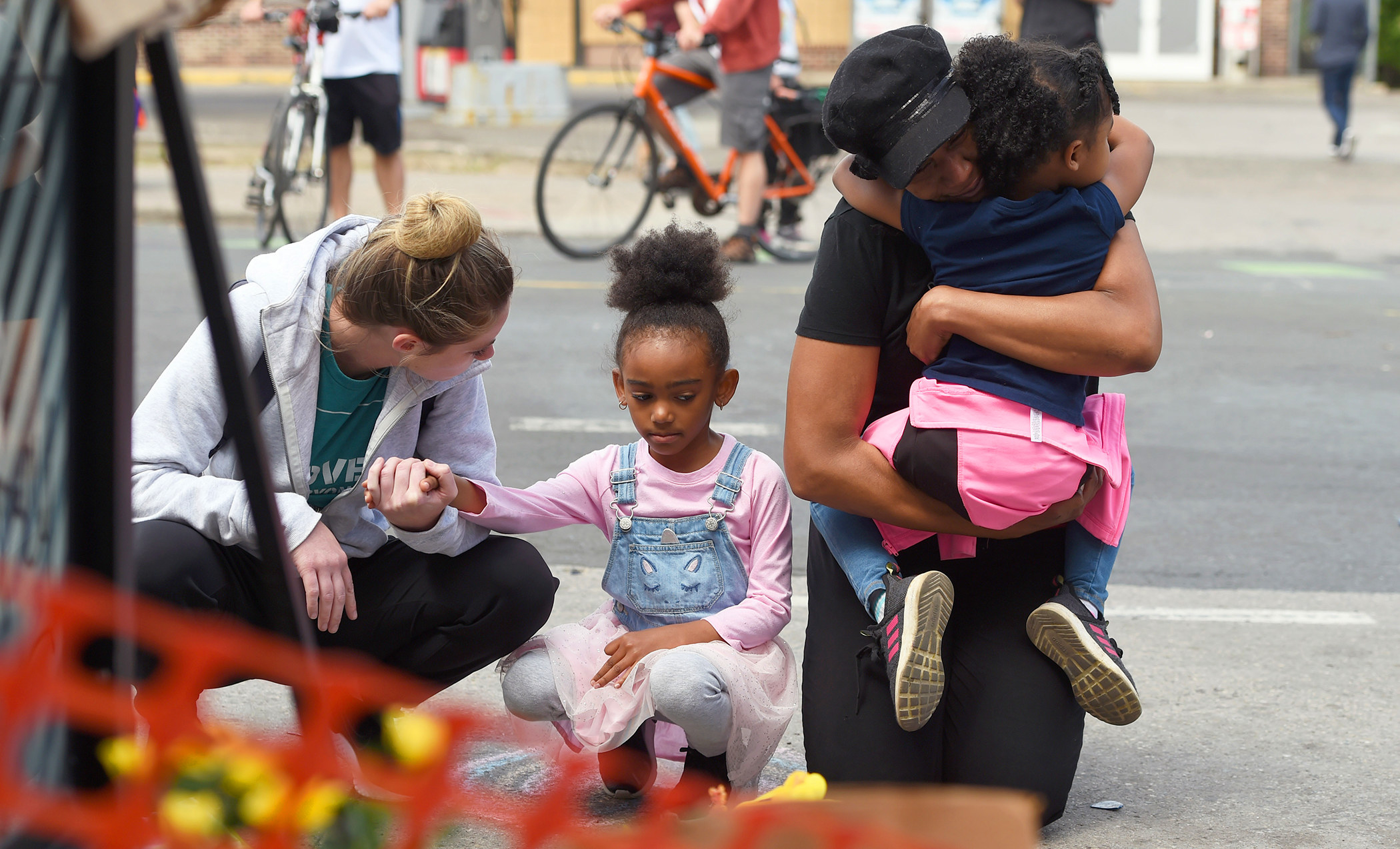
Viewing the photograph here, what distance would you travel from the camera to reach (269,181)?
837 centimetres

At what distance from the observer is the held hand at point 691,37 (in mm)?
7844

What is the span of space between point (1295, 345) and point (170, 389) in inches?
229

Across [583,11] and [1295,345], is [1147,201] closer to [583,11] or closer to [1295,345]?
[1295,345]

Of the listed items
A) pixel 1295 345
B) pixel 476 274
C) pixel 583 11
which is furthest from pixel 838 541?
pixel 583 11

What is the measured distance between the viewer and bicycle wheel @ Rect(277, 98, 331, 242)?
8.16 meters

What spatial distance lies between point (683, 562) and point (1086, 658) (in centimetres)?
71

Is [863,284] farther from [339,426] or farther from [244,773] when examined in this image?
[244,773]

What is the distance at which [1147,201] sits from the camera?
467 inches

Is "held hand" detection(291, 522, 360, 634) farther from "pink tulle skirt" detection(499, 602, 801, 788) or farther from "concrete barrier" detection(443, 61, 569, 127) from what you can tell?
"concrete barrier" detection(443, 61, 569, 127)

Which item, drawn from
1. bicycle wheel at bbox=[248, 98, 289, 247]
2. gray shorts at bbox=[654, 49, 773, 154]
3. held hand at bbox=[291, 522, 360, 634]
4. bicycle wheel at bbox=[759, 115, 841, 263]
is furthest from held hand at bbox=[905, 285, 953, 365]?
bicycle wheel at bbox=[248, 98, 289, 247]

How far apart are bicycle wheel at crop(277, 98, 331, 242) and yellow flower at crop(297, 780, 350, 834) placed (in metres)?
7.52

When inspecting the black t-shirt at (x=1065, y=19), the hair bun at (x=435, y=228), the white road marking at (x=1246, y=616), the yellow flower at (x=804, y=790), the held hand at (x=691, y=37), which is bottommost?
the white road marking at (x=1246, y=616)

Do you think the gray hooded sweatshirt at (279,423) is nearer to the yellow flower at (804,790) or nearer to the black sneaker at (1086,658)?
the black sneaker at (1086,658)

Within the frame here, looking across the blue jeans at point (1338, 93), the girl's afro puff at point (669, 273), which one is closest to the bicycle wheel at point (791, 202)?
the girl's afro puff at point (669, 273)
